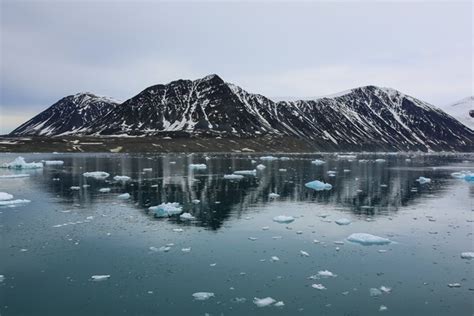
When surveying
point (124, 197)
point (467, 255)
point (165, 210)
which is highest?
point (124, 197)

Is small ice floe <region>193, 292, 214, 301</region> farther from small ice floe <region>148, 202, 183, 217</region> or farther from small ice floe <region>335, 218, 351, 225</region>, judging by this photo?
small ice floe <region>148, 202, 183, 217</region>

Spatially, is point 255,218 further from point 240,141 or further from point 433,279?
point 240,141

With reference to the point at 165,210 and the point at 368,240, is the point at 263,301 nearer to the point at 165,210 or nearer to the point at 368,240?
the point at 368,240

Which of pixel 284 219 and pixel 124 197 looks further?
pixel 124 197

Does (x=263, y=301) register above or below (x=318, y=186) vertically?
below

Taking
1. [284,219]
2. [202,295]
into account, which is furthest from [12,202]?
[202,295]

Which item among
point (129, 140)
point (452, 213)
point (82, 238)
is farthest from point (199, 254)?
point (129, 140)

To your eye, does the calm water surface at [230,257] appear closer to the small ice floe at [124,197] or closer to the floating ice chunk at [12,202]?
the small ice floe at [124,197]
